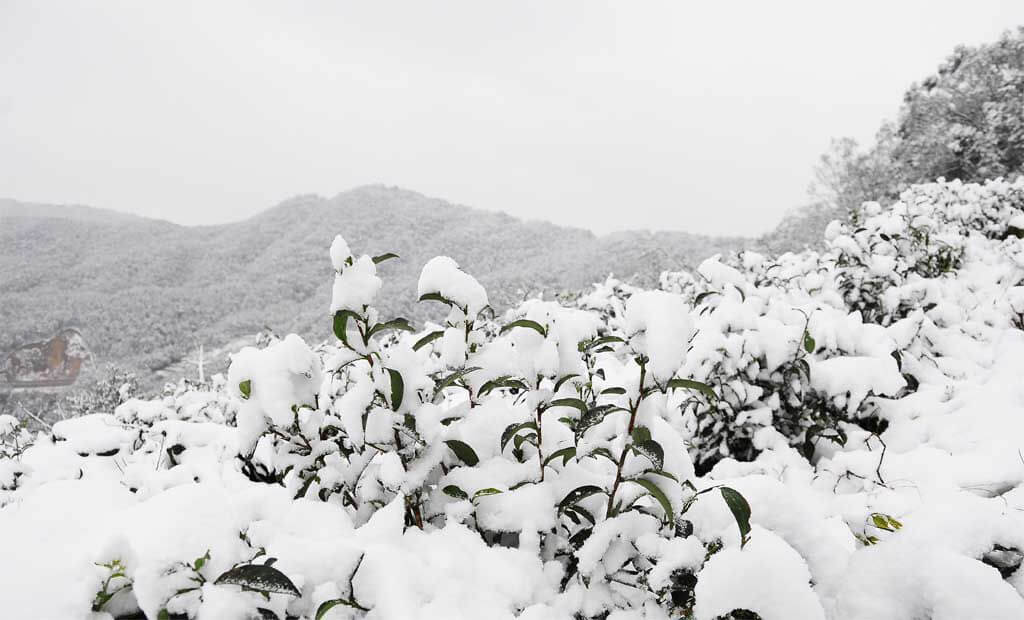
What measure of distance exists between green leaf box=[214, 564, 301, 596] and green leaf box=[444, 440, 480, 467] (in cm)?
43

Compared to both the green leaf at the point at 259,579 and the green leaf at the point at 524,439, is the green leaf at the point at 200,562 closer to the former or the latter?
the green leaf at the point at 259,579

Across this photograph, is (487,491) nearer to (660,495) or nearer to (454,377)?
(454,377)

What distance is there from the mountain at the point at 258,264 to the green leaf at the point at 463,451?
5.66 m

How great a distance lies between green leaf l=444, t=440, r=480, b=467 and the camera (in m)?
1.09

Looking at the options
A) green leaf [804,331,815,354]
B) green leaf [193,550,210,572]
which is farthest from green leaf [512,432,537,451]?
green leaf [804,331,815,354]

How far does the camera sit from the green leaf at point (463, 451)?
42.9 inches

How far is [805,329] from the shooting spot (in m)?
2.02

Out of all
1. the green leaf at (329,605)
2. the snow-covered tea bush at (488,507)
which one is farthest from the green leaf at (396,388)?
the green leaf at (329,605)

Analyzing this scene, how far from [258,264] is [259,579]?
2336cm

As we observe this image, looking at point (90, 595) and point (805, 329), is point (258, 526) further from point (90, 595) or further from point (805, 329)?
point (805, 329)

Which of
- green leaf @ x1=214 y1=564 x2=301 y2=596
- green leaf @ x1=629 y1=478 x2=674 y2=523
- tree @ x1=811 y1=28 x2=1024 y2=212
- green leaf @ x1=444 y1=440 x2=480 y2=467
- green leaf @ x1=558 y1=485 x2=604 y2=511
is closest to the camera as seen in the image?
green leaf @ x1=214 y1=564 x2=301 y2=596

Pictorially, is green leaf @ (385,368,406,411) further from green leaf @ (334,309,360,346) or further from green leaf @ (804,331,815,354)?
green leaf @ (804,331,815,354)

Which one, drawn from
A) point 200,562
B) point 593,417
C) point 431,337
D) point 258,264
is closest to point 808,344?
point 593,417

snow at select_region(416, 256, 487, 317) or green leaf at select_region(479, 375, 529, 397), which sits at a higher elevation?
snow at select_region(416, 256, 487, 317)
